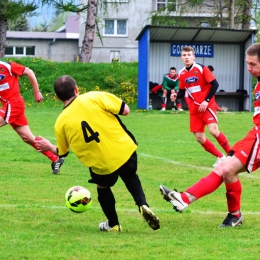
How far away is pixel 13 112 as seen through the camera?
469 inches

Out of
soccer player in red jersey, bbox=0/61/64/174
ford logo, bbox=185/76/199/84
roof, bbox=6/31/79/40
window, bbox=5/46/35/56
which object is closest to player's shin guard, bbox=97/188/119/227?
soccer player in red jersey, bbox=0/61/64/174

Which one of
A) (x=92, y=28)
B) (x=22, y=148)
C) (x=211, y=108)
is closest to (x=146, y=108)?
(x=92, y=28)

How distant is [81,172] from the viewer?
1209 centimetres

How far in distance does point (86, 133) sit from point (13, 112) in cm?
522

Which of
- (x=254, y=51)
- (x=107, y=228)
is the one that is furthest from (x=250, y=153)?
(x=107, y=228)

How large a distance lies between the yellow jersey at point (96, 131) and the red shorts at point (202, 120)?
588cm

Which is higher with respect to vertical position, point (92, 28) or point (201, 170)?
point (92, 28)

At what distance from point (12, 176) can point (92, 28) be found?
2466 centimetres

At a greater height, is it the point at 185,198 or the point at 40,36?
the point at 40,36

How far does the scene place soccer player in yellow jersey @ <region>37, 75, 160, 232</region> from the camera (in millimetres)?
6906

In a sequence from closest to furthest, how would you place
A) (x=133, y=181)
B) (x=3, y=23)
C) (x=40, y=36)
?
1. (x=133, y=181)
2. (x=3, y=23)
3. (x=40, y=36)

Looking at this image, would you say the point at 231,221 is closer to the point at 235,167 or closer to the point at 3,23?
the point at 235,167

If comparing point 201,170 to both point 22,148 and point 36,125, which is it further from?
point 36,125

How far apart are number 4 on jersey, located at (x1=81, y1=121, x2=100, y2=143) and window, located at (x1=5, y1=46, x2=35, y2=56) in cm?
5777
